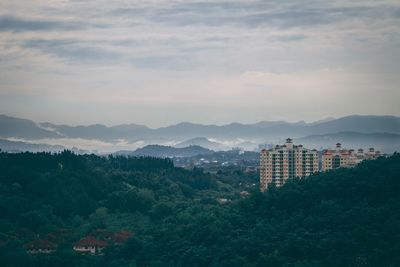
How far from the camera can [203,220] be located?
3088 cm

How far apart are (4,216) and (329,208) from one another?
1326cm

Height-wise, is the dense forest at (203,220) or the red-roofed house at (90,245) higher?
the dense forest at (203,220)

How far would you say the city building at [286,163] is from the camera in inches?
1789

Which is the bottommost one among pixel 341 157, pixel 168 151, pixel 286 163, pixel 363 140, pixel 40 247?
pixel 40 247

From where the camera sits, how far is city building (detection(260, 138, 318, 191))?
45438 mm

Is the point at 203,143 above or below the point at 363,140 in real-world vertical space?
above

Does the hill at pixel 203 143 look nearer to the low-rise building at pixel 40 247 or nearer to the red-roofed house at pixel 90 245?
the red-roofed house at pixel 90 245

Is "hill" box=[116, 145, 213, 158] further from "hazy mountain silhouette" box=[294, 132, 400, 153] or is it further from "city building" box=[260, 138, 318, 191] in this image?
"city building" box=[260, 138, 318, 191]

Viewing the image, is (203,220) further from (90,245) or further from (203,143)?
(203,143)

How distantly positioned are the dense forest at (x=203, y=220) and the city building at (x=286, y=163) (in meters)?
2.30

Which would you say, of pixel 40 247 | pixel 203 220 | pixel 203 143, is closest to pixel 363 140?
pixel 203 220

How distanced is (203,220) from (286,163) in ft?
→ 50.2

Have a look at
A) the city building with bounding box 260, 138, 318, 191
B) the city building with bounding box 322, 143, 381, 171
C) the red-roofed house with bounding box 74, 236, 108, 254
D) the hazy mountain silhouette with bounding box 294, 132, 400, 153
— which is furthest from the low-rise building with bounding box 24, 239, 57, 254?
the hazy mountain silhouette with bounding box 294, 132, 400, 153

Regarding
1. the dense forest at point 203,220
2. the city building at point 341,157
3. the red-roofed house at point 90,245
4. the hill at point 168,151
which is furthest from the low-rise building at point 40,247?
the hill at point 168,151
